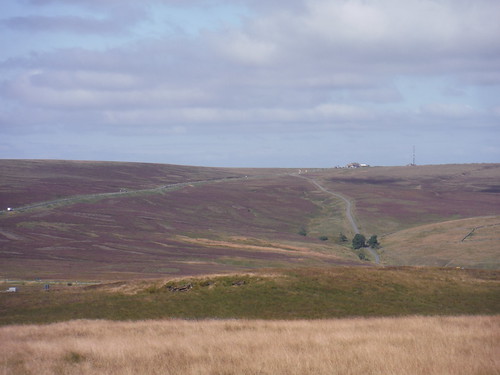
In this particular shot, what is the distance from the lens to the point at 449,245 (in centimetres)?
8394

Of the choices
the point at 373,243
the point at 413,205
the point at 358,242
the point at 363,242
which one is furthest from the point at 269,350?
the point at 413,205

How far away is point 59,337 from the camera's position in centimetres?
1758

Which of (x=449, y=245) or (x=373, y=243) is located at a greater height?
(x=449, y=245)

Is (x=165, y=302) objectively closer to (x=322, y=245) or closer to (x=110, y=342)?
(x=110, y=342)

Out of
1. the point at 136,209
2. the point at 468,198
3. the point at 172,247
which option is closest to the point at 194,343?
the point at 172,247

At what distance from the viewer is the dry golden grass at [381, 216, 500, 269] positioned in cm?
7391

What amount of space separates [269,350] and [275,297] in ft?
48.9

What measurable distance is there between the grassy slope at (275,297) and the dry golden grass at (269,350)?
23.4ft

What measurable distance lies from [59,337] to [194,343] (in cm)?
564

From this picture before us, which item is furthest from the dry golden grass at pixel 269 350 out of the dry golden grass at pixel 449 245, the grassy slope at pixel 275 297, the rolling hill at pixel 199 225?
the dry golden grass at pixel 449 245

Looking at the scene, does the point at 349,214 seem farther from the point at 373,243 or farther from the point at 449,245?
the point at 449,245

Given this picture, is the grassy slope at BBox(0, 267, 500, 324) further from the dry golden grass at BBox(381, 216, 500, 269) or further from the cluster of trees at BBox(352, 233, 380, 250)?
the cluster of trees at BBox(352, 233, 380, 250)

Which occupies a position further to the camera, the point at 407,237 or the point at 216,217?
the point at 216,217

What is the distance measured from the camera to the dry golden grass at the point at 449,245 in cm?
7391
